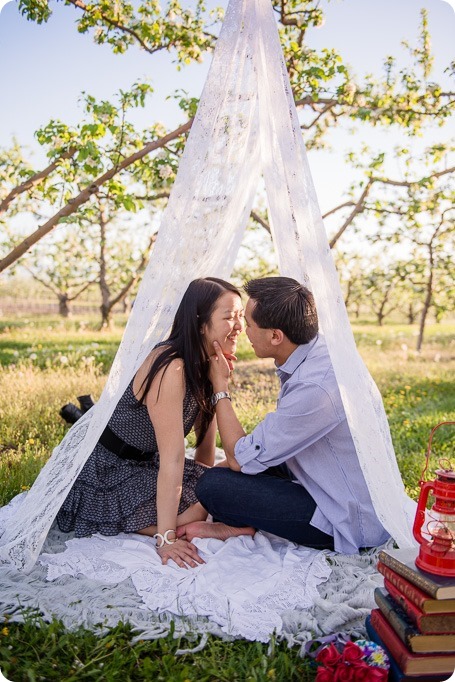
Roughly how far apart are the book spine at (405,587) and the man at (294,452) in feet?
1.81

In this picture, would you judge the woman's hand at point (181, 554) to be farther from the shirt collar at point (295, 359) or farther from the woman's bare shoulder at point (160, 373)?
the shirt collar at point (295, 359)

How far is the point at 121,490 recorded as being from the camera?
11.4 ft

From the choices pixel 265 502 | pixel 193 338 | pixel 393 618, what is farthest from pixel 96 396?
pixel 393 618

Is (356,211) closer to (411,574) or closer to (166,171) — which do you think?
(166,171)

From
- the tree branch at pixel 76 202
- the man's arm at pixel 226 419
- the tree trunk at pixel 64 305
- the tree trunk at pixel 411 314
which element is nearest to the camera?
the man's arm at pixel 226 419

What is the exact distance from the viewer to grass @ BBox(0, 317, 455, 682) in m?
2.41

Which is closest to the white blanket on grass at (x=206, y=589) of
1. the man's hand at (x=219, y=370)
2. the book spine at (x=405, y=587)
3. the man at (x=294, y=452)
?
the man at (x=294, y=452)

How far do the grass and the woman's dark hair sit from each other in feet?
4.04

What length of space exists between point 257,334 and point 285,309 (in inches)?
7.8

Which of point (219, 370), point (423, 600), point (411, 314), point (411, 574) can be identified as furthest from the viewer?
point (411, 314)

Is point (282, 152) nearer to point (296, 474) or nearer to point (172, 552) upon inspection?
point (296, 474)

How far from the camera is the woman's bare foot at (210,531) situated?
11.1ft

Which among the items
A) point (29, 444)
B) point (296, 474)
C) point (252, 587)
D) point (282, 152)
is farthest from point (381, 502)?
point (29, 444)

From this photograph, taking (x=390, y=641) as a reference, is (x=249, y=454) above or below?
above
